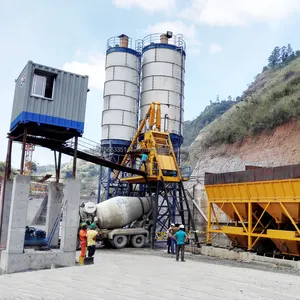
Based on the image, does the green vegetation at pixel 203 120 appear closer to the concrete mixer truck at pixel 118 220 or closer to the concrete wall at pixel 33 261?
the concrete mixer truck at pixel 118 220

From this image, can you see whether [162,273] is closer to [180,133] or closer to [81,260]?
[81,260]

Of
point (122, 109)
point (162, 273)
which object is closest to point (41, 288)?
point (162, 273)

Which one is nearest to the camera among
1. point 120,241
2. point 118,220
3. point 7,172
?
point 7,172

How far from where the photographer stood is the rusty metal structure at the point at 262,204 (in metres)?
15.4

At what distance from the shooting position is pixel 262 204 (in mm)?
17078

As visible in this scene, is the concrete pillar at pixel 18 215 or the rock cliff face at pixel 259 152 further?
the rock cliff face at pixel 259 152

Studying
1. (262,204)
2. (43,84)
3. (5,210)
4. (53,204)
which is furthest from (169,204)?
(43,84)

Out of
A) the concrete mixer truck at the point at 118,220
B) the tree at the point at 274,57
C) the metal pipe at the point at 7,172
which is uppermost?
the tree at the point at 274,57

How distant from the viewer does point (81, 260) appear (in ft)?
46.3

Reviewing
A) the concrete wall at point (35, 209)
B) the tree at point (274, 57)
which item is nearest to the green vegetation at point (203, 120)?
the tree at point (274, 57)

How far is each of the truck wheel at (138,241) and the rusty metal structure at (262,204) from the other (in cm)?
416

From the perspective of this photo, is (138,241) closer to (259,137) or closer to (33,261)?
(33,261)

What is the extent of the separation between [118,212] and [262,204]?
8578 millimetres

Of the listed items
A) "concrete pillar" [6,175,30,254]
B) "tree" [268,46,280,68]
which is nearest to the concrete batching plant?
"concrete pillar" [6,175,30,254]
